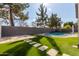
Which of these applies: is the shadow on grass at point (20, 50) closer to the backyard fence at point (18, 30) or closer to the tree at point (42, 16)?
the backyard fence at point (18, 30)

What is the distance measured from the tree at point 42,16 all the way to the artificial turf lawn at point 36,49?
155 millimetres

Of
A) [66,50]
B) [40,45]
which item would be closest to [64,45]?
[66,50]

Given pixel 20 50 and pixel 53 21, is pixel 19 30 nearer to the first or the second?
pixel 20 50

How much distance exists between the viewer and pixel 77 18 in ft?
7.79

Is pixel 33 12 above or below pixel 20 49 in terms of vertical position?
above

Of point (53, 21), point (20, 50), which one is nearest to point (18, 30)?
point (20, 50)

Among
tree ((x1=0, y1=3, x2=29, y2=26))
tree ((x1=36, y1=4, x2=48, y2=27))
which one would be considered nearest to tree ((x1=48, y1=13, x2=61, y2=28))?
tree ((x1=36, y1=4, x2=48, y2=27))

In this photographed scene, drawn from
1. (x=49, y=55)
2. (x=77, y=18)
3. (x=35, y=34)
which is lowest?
(x=49, y=55)

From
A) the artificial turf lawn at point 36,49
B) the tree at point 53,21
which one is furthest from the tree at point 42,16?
the artificial turf lawn at point 36,49

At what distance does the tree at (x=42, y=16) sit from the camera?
2.39 metres

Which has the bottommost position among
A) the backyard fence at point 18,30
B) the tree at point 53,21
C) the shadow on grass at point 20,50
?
the shadow on grass at point 20,50

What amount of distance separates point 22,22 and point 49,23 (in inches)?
10.5

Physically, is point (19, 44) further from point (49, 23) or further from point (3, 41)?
point (49, 23)


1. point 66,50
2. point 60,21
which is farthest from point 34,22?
point 66,50
